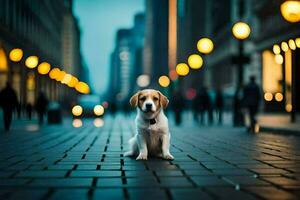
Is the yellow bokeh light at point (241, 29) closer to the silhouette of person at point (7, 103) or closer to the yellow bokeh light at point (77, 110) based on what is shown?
the silhouette of person at point (7, 103)

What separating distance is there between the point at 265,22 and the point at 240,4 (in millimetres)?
Answer: 25343

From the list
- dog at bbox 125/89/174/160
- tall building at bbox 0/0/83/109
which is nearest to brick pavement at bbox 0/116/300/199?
dog at bbox 125/89/174/160

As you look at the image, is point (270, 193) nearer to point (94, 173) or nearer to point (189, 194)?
point (189, 194)

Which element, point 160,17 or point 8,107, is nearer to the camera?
point 8,107

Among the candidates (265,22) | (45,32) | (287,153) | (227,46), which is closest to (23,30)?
(45,32)

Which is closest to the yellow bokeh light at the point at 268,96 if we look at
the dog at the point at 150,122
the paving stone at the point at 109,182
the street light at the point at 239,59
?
the street light at the point at 239,59

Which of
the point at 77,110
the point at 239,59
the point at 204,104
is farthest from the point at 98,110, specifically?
the point at 239,59

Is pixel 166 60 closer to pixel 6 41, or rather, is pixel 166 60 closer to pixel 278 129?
pixel 6 41

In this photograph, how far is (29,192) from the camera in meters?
4.83

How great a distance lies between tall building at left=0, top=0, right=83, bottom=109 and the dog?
18510 mm

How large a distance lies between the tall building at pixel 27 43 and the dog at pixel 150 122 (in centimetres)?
1851

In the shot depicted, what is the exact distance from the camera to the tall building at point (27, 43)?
111 feet

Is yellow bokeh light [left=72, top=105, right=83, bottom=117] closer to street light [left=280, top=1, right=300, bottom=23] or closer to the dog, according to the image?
street light [left=280, top=1, right=300, bottom=23]

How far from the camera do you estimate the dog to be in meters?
7.29
